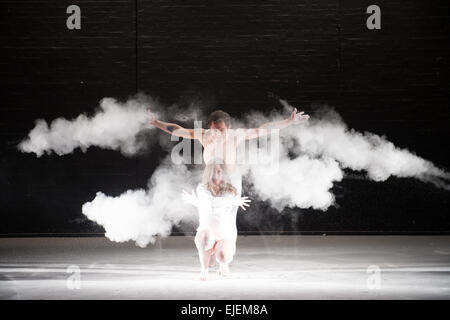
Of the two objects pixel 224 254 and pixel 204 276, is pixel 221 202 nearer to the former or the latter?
pixel 224 254

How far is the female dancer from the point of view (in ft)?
19.9

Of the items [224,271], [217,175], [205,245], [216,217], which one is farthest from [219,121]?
[224,271]

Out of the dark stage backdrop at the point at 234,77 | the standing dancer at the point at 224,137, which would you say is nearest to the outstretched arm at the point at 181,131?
the standing dancer at the point at 224,137

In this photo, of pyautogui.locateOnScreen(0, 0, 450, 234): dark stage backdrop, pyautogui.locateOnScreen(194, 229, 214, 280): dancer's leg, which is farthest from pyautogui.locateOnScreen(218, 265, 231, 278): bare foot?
pyautogui.locateOnScreen(0, 0, 450, 234): dark stage backdrop

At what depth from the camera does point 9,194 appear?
9.70 meters

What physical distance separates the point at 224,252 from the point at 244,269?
0.67 meters

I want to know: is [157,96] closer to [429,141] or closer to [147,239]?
[147,239]

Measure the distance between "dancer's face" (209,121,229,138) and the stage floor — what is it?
1339 millimetres

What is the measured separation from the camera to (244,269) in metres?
6.73

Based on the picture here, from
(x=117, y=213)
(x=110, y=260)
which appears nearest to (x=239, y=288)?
(x=110, y=260)

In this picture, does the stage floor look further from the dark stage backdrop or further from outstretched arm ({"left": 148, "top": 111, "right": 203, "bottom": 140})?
outstretched arm ({"left": 148, "top": 111, "right": 203, "bottom": 140})

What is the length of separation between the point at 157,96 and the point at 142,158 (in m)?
0.91

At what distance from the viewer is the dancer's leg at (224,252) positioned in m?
6.09

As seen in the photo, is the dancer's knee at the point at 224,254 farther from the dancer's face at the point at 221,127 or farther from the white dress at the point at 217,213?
the dancer's face at the point at 221,127
